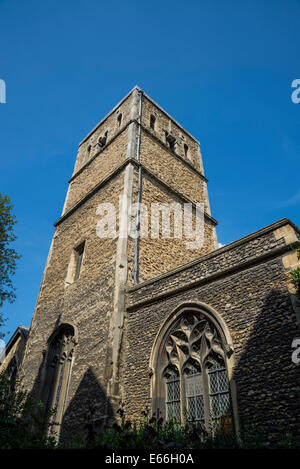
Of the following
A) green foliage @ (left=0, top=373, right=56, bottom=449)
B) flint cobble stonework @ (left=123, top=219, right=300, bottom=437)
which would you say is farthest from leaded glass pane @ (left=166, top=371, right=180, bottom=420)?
green foliage @ (left=0, top=373, right=56, bottom=449)

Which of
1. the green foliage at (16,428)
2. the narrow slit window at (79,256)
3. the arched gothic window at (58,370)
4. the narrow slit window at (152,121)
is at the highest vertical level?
the narrow slit window at (152,121)

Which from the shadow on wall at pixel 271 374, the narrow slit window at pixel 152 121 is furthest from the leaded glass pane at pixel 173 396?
the narrow slit window at pixel 152 121

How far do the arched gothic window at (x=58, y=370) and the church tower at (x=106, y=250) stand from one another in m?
0.03

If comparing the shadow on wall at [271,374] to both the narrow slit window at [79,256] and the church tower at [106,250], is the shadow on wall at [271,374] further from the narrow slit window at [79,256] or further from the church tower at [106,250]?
the narrow slit window at [79,256]

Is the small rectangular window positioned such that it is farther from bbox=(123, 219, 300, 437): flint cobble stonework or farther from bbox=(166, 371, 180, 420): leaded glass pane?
bbox=(166, 371, 180, 420): leaded glass pane

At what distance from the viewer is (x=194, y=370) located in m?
7.26

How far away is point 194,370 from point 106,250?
4.83m

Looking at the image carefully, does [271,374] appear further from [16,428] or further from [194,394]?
[16,428]

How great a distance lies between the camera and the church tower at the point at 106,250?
8.55 metres

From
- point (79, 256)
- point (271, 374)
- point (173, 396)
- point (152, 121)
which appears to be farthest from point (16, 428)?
point (152, 121)

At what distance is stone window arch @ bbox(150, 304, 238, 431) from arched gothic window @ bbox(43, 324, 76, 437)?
121 inches
